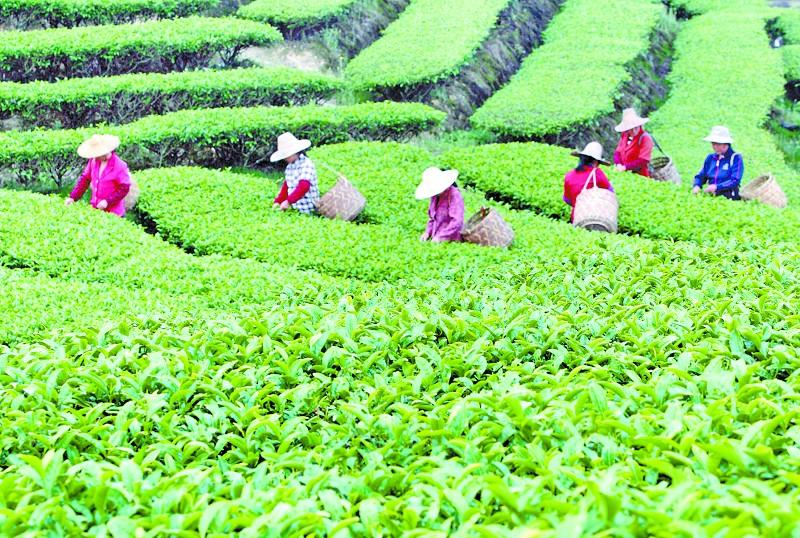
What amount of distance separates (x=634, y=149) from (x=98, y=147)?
8.00 meters

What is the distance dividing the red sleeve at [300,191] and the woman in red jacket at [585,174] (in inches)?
136

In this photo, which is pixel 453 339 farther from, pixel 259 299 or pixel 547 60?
pixel 547 60

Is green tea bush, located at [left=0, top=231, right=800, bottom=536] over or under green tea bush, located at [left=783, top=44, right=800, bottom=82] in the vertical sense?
over

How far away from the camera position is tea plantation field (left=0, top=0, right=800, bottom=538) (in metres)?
3.36

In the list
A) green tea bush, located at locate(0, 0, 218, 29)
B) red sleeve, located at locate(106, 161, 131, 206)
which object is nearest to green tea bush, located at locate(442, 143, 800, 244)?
red sleeve, located at locate(106, 161, 131, 206)

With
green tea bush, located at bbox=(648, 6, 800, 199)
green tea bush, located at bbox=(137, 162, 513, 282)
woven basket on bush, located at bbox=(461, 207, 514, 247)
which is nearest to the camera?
green tea bush, located at bbox=(137, 162, 513, 282)

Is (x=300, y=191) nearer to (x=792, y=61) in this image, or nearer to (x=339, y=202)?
(x=339, y=202)

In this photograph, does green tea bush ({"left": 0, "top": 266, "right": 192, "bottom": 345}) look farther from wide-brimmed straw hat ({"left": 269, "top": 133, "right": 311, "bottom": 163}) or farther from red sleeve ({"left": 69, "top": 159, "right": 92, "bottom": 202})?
wide-brimmed straw hat ({"left": 269, "top": 133, "right": 311, "bottom": 163})

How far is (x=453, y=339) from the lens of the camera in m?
5.30

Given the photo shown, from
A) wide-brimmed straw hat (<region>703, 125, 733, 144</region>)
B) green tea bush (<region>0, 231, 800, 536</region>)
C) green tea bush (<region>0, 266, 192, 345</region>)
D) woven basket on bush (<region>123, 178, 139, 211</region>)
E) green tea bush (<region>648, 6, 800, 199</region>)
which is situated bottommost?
green tea bush (<region>648, 6, 800, 199</region>)

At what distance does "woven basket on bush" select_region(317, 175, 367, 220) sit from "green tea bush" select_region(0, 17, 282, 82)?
6.04 metres

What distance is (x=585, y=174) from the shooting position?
12031mm

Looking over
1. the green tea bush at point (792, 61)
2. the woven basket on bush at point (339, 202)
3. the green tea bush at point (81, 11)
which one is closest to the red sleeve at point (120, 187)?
the woven basket on bush at point (339, 202)

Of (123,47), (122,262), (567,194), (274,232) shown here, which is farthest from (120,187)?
(567,194)
